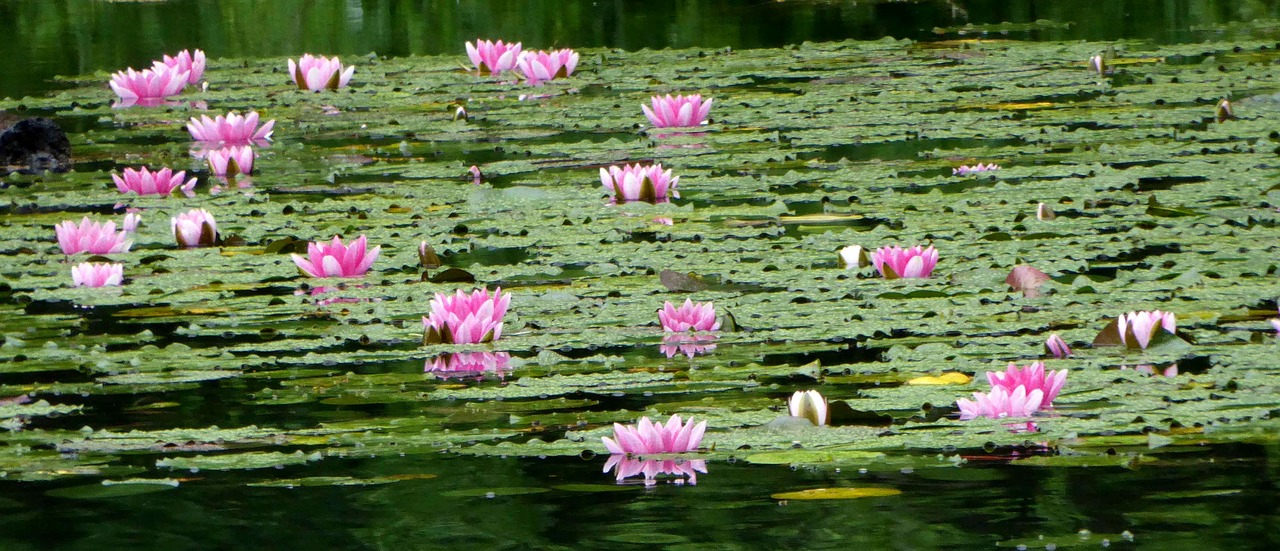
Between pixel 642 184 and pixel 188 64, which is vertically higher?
pixel 188 64

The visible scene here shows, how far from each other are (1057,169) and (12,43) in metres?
6.73

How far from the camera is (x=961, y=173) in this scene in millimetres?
4305

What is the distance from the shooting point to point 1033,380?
2.15 m

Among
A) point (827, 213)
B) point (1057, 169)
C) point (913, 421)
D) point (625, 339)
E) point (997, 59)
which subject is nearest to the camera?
point (913, 421)

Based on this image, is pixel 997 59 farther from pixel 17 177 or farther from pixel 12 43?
pixel 12 43

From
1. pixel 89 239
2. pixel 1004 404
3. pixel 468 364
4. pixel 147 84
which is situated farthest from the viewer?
pixel 147 84

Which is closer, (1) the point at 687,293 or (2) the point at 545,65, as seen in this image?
(1) the point at 687,293

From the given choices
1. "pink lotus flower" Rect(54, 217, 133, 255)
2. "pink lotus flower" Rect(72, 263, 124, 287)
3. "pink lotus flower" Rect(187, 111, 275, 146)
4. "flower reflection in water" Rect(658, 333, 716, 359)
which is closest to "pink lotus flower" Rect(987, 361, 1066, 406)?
"flower reflection in water" Rect(658, 333, 716, 359)

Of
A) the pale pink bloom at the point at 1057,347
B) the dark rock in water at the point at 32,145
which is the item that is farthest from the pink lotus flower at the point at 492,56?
the pale pink bloom at the point at 1057,347

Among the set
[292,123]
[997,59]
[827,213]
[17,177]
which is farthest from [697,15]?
[827,213]

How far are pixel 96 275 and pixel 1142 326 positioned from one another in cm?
185

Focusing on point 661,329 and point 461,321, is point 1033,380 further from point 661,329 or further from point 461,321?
point 461,321

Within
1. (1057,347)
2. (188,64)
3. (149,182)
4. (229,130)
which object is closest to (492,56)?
(188,64)

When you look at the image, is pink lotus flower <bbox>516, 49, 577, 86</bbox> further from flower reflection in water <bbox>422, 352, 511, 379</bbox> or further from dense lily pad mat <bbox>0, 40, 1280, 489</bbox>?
flower reflection in water <bbox>422, 352, 511, 379</bbox>
